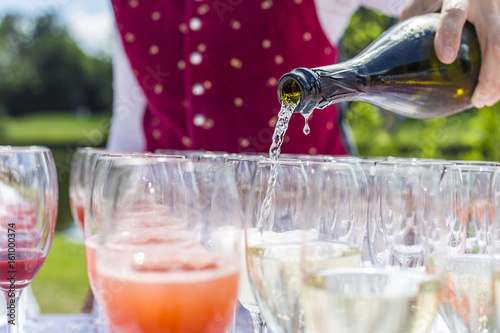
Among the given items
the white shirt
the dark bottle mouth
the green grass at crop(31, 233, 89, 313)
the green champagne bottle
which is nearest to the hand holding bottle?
the green champagne bottle

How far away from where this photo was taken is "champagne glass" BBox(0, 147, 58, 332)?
80 cm

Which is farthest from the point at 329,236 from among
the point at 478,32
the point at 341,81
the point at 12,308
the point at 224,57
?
the point at 224,57

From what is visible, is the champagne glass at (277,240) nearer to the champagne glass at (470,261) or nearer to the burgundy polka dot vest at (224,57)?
the champagne glass at (470,261)

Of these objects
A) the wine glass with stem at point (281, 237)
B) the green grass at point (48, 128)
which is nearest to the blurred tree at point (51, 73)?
the green grass at point (48, 128)

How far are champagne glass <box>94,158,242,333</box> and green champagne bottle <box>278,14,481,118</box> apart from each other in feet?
1.54

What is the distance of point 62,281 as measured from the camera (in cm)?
534

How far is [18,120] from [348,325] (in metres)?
8.55

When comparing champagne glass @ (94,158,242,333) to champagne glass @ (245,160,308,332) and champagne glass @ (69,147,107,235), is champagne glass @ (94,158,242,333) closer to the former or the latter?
champagne glass @ (245,160,308,332)

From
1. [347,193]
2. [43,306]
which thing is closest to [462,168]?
[347,193]

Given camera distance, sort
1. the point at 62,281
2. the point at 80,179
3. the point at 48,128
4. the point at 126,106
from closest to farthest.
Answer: the point at 80,179, the point at 126,106, the point at 62,281, the point at 48,128

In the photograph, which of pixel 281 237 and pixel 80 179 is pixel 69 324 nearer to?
Answer: pixel 80 179

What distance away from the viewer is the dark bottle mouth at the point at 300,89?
837mm

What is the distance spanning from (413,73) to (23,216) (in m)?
0.77

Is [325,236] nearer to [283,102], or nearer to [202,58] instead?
[283,102]
